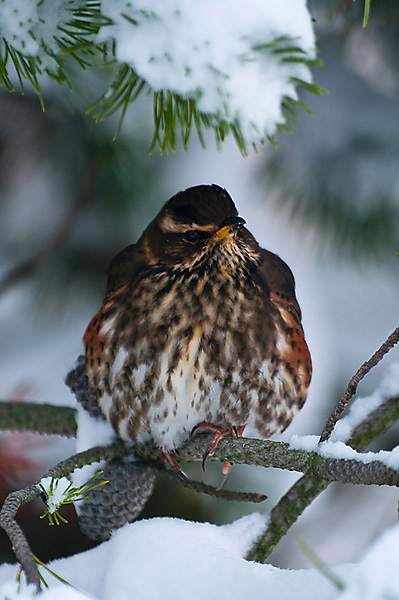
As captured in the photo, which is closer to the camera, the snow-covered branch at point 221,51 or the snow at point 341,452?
the snow-covered branch at point 221,51

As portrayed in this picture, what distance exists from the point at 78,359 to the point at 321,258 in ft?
2.45

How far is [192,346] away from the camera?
4.31 ft

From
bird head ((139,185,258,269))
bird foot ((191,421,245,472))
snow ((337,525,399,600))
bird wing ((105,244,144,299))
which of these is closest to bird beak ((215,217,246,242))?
bird head ((139,185,258,269))

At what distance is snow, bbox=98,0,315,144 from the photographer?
2.40ft

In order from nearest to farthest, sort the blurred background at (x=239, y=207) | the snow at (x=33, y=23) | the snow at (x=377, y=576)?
1. the snow at (x=377, y=576)
2. the snow at (x=33, y=23)
3. the blurred background at (x=239, y=207)

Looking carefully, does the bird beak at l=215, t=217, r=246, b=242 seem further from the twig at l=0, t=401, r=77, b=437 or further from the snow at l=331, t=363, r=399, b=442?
the twig at l=0, t=401, r=77, b=437

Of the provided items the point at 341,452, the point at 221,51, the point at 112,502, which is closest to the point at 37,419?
the point at 112,502

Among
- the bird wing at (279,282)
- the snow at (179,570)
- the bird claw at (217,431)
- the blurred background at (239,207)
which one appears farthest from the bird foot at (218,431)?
the blurred background at (239,207)

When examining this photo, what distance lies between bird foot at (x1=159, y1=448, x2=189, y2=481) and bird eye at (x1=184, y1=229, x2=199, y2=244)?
0.40 meters

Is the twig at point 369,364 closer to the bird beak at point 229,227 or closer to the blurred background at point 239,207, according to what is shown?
the bird beak at point 229,227

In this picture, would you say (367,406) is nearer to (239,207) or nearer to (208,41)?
(208,41)

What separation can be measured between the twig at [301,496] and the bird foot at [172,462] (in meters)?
0.21

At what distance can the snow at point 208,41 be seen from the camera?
0.73 m

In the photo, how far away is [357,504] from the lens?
2.25m
